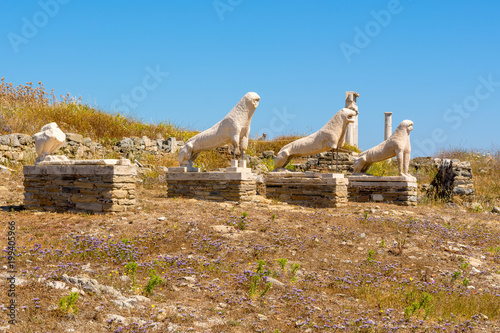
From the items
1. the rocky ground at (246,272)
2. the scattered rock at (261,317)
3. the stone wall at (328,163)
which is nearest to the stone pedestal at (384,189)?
the rocky ground at (246,272)

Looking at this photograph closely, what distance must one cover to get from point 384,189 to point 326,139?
2533mm

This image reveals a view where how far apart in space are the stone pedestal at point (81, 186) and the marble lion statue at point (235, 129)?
2721mm

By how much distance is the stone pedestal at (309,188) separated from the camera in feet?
35.9

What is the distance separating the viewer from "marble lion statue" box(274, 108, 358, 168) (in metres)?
10.9

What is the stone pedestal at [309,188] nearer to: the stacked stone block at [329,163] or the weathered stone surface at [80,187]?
the weathered stone surface at [80,187]

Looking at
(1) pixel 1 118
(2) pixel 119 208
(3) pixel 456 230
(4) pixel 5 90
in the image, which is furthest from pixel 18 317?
(4) pixel 5 90

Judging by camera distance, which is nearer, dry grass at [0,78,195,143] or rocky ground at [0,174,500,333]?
rocky ground at [0,174,500,333]

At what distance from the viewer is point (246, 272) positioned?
18.6ft

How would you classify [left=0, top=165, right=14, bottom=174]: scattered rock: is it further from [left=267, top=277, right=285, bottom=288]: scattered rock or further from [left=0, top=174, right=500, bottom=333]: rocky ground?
[left=267, top=277, right=285, bottom=288]: scattered rock

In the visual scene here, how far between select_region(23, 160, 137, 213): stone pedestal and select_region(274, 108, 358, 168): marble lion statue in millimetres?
4875

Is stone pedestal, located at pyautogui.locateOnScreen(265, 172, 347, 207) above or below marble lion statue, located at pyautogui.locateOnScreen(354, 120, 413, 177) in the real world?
below

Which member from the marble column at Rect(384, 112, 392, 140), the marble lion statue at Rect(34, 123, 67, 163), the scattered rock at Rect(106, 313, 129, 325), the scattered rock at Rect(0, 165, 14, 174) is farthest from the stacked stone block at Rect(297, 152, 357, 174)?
the scattered rock at Rect(106, 313, 129, 325)

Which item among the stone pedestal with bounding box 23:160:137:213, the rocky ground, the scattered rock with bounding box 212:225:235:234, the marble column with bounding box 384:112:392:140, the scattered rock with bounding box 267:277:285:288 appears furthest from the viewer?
the marble column with bounding box 384:112:392:140

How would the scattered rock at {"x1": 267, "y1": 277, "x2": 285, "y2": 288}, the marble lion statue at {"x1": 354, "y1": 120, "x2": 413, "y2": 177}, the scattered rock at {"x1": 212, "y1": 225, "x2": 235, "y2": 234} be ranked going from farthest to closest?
the marble lion statue at {"x1": 354, "y1": 120, "x2": 413, "y2": 177} → the scattered rock at {"x1": 212, "y1": 225, "x2": 235, "y2": 234} → the scattered rock at {"x1": 267, "y1": 277, "x2": 285, "y2": 288}
